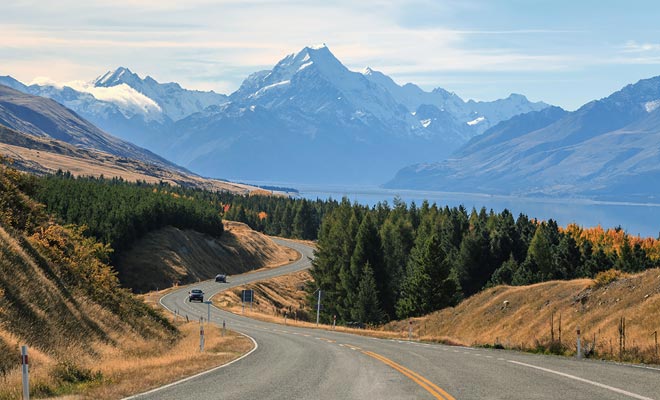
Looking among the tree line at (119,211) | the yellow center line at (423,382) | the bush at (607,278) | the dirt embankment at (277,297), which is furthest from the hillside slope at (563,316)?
the tree line at (119,211)

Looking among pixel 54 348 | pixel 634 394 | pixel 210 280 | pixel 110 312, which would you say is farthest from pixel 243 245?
pixel 634 394

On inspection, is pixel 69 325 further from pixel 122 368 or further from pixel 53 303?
pixel 122 368

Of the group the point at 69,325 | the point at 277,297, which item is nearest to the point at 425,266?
the point at 277,297

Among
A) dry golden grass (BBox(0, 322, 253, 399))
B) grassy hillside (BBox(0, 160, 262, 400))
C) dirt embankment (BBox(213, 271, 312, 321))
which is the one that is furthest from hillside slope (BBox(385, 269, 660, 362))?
dirt embankment (BBox(213, 271, 312, 321))

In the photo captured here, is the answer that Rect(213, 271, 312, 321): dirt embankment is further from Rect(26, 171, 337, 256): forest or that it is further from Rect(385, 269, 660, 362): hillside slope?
Rect(385, 269, 660, 362): hillside slope

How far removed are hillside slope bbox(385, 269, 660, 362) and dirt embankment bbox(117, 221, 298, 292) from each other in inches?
2089

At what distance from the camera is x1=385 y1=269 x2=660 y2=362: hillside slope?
31359 millimetres

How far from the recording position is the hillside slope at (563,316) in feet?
103

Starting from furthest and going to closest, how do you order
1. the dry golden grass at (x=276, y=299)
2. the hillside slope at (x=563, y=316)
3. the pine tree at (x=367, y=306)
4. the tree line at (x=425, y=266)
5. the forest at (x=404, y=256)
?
the dry golden grass at (x=276, y=299)
the pine tree at (x=367, y=306)
the forest at (x=404, y=256)
the tree line at (x=425, y=266)
the hillside slope at (x=563, y=316)

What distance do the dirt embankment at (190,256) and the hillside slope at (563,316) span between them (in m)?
53.1

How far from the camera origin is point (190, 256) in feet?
429

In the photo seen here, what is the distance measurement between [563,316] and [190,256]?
93733 mm

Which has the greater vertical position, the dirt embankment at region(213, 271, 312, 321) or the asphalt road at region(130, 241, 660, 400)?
the asphalt road at region(130, 241, 660, 400)

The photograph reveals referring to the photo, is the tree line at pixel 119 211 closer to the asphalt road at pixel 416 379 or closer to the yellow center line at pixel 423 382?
the asphalt road at pixel 416 379
